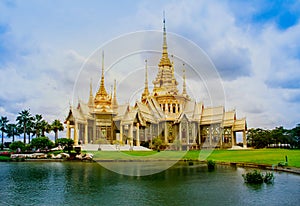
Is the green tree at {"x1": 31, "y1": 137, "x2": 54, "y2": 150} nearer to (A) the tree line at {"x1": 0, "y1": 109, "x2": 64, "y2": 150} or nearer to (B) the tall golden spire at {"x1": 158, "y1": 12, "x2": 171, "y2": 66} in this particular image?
(A) the tree line at {"x1": 0, "y1": 109, "x2": 64, "y2": 150}

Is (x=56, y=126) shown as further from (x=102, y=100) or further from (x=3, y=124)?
(x=3, y=124)

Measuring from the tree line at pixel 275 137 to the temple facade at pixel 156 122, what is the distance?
8.32 metres

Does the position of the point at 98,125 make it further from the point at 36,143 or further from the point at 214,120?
the point at 214,120

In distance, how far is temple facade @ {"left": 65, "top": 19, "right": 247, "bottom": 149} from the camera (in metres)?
50.2

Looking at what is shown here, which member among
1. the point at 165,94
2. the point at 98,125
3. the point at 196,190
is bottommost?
the point at 196,190

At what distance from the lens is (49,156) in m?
32.1

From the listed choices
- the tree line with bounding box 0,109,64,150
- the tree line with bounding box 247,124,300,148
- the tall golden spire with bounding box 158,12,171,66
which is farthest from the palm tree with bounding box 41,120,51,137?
the tree line with bounding box 247,124,300,148

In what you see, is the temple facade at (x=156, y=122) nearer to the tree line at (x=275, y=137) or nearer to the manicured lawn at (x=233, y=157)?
the tree line at (x=275, y=137)

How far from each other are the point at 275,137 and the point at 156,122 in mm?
24515

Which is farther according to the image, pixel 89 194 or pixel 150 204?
pixel 89 194

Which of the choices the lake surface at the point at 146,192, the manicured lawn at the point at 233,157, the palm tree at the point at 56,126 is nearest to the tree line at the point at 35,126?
the palm tree at the point at 56,126

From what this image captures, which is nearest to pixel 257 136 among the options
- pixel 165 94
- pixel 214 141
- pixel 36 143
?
pixel 214 141

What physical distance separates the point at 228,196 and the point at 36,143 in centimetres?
3220

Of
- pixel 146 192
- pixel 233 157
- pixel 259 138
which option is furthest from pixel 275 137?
pixel 146 192
